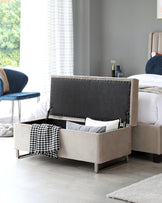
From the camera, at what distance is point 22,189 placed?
2959 mm

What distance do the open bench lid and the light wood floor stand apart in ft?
1.51

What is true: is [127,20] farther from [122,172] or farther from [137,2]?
[122,172]

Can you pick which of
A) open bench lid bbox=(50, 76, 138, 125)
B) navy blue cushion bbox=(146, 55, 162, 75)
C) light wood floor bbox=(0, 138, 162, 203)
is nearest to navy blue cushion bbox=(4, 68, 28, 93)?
open bench lid bbox=(50, 76, 138, 125)

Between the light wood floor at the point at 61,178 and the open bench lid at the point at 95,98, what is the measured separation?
46cm

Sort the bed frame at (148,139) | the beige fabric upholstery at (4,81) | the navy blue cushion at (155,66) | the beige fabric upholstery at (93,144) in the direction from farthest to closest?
1. the navy blue cushion at (155,66)
2. the beige fabric upholstery at (4,81)
3. the bed frame at (148,139)
4. the beige fabric upholstery at (93,144)

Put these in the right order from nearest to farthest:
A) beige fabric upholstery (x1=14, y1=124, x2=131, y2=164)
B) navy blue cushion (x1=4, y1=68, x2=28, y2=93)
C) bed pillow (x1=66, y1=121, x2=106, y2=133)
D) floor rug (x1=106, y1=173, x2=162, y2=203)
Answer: floor rug (x1=106, y1=173, x2=162, y2=203) → beige fabric upholstery (x1=14, y1=124, x2=131, y2=164) → bed pillow (x1=66, y1=121, x2=106, y2=133) → navy blue cushion (x1=4, y1=68, x2=28, y2=93)

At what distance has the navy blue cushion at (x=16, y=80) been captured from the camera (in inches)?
207

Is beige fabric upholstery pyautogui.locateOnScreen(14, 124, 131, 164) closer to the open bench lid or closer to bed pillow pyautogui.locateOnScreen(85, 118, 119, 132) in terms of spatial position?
bed pillow pyautogui.locateOnScreen(85, 118, 119, 132)

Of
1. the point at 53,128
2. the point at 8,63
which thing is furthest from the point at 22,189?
the point at 8,63

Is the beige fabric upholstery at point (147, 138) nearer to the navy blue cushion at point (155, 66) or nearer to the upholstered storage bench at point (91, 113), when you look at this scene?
the upholstered storage bench at point (91, 113)

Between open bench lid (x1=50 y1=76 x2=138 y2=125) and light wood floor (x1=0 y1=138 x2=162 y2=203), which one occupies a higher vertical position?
open bench lid (x1=50 y1=76 x2=138 y2=125)

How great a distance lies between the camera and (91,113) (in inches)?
154

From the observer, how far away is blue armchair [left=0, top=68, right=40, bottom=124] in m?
4.99

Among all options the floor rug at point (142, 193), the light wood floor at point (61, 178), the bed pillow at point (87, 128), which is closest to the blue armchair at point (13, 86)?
A: the light wood floor at point (61, 178)
